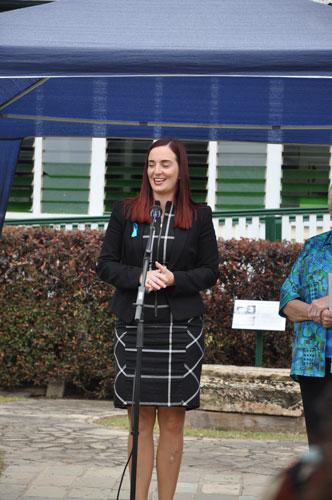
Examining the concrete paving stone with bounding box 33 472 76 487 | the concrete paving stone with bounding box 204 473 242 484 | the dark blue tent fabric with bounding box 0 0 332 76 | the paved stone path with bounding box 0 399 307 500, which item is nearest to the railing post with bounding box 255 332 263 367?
the paved stone path with bounding box 0 399 307 500

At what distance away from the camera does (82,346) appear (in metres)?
9.17

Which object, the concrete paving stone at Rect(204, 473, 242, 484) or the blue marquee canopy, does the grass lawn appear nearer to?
the concrete paving stone at Rect(204, 473, 242, 484)

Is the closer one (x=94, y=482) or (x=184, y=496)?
(x=184, y=496)

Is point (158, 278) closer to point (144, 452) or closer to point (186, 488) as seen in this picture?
point (144, 452)

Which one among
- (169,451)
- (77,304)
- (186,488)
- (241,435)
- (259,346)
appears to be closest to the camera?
(169,451)

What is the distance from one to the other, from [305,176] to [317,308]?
929 centimetres

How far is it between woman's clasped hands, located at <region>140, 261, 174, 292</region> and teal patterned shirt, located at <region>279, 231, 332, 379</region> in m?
0.61

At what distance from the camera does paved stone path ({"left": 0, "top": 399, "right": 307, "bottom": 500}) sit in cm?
485

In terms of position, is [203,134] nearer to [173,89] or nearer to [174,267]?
[173,89]

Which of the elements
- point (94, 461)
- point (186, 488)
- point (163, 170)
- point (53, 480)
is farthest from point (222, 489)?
point (163, 170)

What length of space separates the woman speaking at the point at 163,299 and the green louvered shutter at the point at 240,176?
8.68 m

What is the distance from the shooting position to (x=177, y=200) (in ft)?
12.6

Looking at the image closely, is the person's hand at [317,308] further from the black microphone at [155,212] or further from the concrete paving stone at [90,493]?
the concrete paving stone at [90,493]

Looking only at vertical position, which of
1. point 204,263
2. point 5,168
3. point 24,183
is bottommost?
point 204,263
